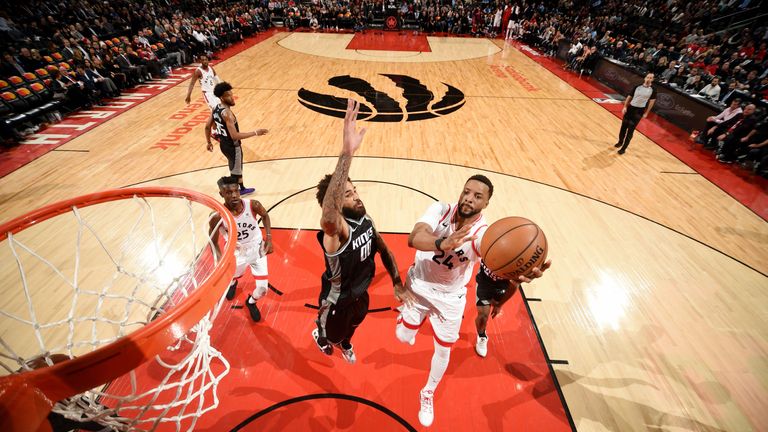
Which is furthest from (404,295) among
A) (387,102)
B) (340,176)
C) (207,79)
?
(387,102)

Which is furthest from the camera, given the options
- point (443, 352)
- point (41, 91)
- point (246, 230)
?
point (41, 91)

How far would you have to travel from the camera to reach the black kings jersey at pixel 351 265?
261 cm

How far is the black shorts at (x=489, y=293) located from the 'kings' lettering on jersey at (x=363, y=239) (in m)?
1.31

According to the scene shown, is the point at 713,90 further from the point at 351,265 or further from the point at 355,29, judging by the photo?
the point at 355,29

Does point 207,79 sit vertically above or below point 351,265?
above

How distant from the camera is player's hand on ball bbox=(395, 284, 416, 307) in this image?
2.83 meters

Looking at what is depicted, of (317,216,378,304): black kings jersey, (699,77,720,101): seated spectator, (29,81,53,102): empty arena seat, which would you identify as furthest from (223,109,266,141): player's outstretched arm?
(699,77,720,101): seated spectator

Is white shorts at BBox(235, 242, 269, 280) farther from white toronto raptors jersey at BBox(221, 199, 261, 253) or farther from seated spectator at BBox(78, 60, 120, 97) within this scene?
seated spectator at BBox(78, 60, 120, 97)

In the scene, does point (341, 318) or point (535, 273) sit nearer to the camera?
point (535, 273)

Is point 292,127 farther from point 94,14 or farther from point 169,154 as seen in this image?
point 94,14

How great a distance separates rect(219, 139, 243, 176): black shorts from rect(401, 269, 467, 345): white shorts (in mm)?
3754

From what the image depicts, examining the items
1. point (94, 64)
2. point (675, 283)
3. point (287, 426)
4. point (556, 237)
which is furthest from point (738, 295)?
point (94, 64)

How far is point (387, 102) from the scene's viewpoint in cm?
1033

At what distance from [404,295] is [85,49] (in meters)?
13.4
